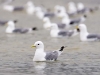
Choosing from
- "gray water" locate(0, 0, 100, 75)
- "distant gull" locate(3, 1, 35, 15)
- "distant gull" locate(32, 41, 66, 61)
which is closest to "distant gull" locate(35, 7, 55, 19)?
"distant gull" locate(3, 1, 35, 15)

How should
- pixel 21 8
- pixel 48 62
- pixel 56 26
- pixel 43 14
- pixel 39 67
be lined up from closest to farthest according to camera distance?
pixel 39 67
pixel 48 62
pixel 56 26
pixel 43 14
pixel 21 8

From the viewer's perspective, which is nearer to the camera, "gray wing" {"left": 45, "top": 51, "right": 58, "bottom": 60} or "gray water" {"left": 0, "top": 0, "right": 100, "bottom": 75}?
"gray water" {"left": 0, "top": 0, "right": 100, "bottom": 75}

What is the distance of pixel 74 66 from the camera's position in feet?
38.1

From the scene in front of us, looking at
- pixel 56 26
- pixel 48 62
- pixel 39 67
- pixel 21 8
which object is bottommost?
pixel 39 67

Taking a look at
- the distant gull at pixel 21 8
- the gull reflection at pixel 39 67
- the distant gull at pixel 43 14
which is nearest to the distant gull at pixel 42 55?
the gull reflection at pixel 39 67

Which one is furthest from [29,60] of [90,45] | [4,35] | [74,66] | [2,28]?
[2,28]

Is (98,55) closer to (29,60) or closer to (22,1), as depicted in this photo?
(29,60)

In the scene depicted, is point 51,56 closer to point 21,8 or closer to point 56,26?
point 56,26

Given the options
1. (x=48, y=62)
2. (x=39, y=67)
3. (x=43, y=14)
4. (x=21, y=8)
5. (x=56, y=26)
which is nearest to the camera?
(x=39, y=67)

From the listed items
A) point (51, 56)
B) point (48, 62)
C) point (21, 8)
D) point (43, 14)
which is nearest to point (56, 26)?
point (51, 56)

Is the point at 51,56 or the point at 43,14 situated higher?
the point at 43,14

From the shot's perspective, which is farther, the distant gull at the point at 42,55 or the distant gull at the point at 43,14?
the distant gull at the point at 43,14

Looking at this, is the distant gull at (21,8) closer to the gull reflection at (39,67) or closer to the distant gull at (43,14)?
the distant gull at (43,14)

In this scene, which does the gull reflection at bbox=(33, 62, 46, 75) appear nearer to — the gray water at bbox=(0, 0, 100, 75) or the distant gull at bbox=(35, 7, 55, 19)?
the gray water at bbox=(0, 0, 100, 75)
